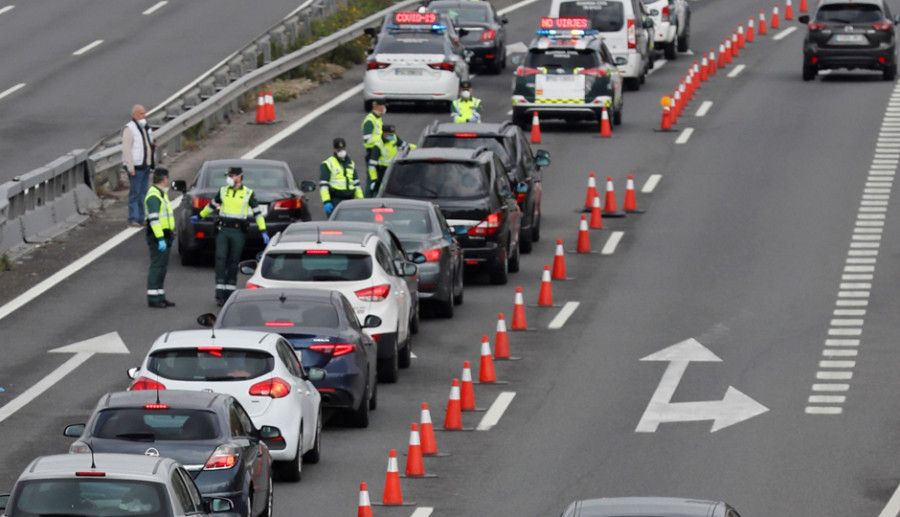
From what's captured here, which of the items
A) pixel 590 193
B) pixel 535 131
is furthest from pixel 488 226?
pixel 535 131

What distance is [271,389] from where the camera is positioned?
18.3 metres

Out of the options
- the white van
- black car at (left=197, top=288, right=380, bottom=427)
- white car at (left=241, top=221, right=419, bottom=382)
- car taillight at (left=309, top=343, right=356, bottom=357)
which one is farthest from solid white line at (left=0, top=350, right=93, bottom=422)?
the white van

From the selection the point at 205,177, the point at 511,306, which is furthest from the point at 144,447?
the point at 205,177

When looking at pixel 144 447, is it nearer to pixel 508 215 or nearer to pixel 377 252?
pixel 377 252

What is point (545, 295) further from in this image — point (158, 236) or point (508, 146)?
point (158, 236)

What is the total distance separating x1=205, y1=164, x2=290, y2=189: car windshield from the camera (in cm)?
3005

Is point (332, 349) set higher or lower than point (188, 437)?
lower

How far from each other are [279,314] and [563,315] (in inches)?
289

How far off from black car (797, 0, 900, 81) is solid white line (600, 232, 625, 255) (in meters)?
15.4

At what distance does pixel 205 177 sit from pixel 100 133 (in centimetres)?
886

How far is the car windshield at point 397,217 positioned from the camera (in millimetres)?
26609

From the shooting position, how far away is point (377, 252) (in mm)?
23312

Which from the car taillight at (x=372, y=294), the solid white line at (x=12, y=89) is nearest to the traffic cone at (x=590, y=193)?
the car taillight at (x=372, y=294)

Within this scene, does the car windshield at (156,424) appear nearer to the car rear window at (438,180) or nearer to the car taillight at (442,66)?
the car rear window at (438,180)
